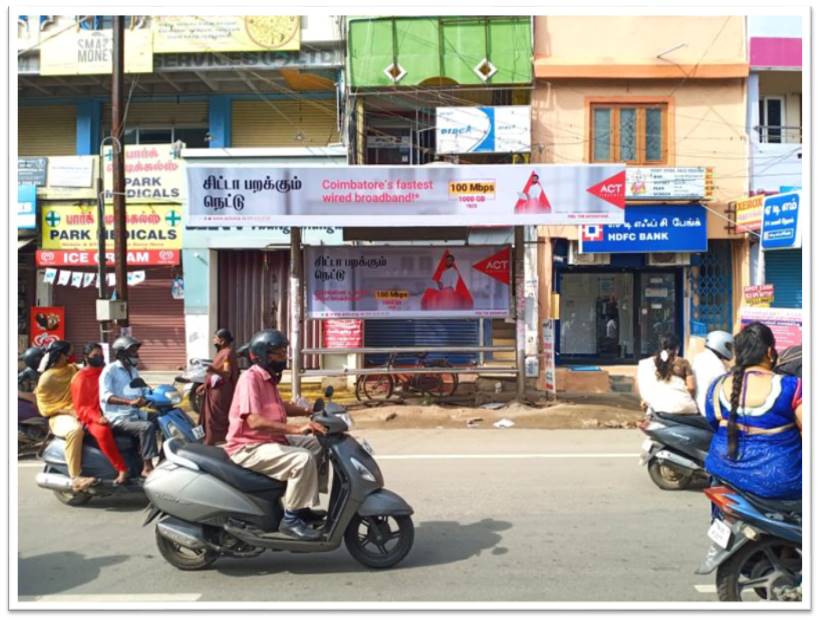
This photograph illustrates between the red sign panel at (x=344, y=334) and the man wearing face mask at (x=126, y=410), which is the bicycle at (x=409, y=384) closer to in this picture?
the red sign panel at (x=344, y=334)

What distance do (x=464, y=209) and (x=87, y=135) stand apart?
1088 cm

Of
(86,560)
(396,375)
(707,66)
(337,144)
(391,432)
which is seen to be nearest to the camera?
(86,560)

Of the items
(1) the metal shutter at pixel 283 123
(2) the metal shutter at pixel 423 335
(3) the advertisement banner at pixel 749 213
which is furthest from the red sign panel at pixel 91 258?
(3) the advertisement banner at pixel 749 213

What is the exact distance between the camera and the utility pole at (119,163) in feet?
38.7

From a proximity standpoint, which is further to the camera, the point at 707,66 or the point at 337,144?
the point at 337,144

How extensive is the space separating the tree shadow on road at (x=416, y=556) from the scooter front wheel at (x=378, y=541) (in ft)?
0.29

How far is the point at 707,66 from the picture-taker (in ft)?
51.5

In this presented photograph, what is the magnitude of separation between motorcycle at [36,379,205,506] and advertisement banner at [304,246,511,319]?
591 cm

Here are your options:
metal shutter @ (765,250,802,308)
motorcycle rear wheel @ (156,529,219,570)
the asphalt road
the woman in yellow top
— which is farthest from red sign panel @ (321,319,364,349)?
motorcycle rear wheel @ (156,529,219,570)

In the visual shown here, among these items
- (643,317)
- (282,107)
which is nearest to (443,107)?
(282,107)

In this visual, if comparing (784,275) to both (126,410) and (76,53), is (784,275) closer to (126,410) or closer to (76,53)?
(126,410)

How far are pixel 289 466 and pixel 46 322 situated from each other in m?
Result: 14.7

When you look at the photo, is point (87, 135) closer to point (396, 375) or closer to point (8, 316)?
point (396, 375)

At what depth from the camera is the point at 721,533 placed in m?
4.07
